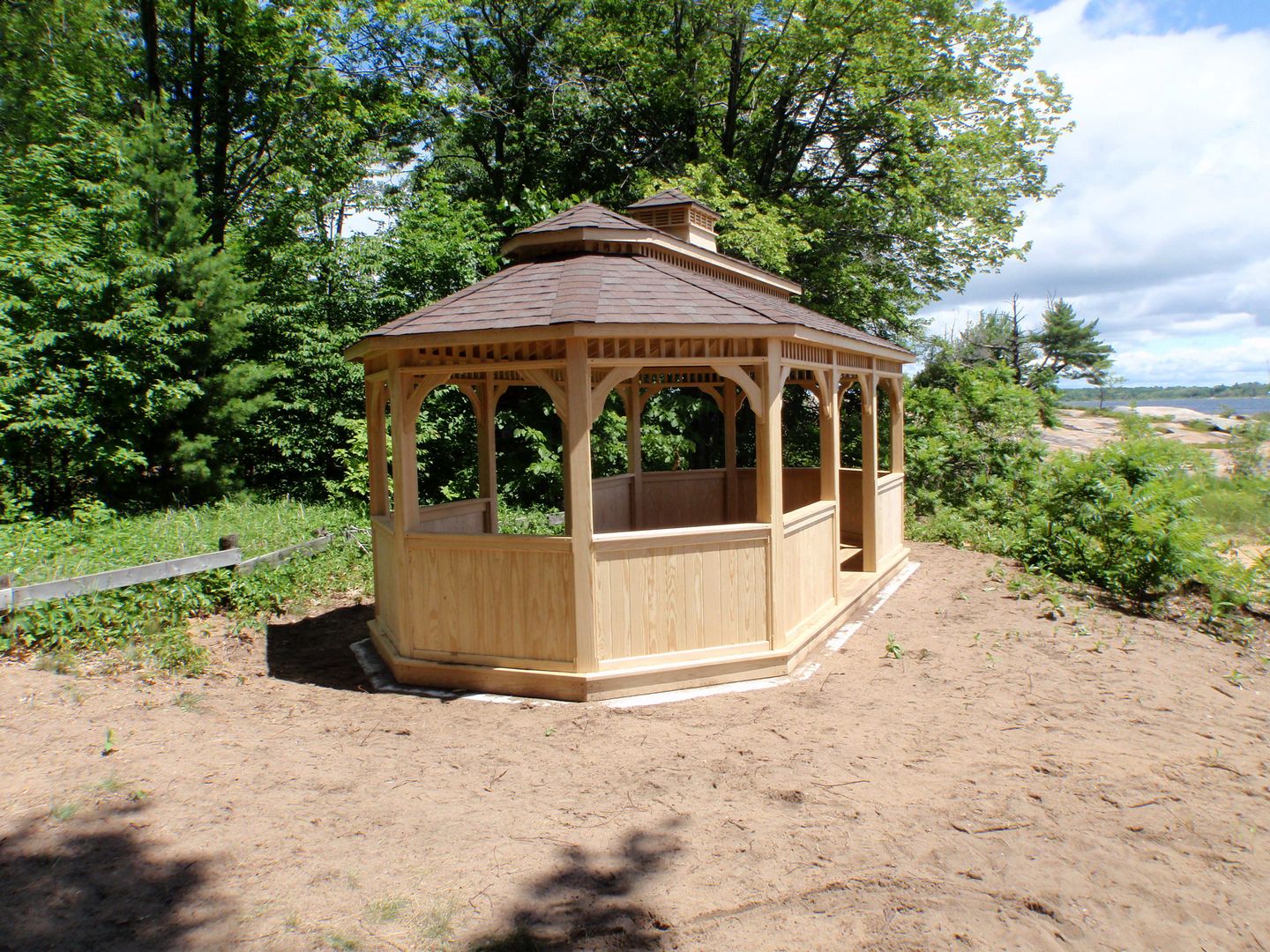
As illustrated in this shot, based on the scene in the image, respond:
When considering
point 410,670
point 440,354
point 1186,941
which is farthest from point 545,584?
point 1186,941

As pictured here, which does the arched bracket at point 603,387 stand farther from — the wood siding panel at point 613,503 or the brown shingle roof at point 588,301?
the wood siding panel at point 613,503

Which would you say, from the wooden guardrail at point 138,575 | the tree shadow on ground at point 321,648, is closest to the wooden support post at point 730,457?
the tree shadow on ground at point 321,648

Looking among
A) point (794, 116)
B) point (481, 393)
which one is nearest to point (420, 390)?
point (481, 393)

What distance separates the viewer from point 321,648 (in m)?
8.59

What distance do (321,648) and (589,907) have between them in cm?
554

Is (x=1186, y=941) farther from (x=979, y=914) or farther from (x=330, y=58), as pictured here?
(x=330, y=58)

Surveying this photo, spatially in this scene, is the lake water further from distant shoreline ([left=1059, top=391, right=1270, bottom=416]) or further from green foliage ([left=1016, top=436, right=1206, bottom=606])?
green foliage ([left=1016, top=436, right=1206, bottom=606])

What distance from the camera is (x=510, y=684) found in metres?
6.97

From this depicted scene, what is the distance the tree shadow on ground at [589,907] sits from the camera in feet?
12.0

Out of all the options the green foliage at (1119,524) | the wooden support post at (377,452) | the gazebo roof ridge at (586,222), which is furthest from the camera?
the green foliage at (1119,524)

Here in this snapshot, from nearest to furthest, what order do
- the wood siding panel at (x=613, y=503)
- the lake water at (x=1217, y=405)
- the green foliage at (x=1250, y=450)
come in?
the wood siding panel at (x=613, y=503), the green foliage at (x=1250, y=450), the lake water at (x=1217, y=405)

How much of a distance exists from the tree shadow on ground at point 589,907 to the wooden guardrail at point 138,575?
216 inches

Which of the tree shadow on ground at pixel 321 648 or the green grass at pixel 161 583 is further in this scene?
the tree shadow on ground at pixel 321 648

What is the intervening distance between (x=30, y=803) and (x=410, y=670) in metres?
3.02
